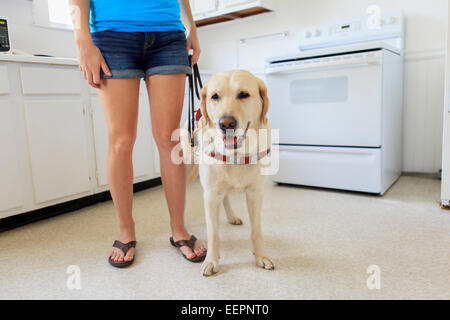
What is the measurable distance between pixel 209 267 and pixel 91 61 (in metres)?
0.80

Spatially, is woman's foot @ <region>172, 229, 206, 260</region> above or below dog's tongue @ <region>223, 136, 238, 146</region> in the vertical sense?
below

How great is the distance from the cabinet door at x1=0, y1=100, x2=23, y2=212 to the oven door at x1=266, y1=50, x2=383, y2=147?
153cm

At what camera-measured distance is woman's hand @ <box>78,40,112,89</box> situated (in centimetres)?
116

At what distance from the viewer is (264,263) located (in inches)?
49.0

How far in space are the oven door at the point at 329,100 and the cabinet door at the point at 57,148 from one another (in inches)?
48.5

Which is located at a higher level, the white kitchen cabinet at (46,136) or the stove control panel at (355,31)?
the stove control panel at (355,31)

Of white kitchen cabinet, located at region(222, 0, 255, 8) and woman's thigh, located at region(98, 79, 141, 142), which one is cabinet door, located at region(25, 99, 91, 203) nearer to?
woman's thigh, located at region(98, 79, 141, 142)

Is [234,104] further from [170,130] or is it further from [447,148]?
[447,148]

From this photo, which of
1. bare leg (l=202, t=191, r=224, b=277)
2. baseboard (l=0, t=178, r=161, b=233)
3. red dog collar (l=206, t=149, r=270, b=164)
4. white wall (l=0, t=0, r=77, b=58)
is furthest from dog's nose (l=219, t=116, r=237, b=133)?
white wall (l=0, t=0, r=77, b=58)

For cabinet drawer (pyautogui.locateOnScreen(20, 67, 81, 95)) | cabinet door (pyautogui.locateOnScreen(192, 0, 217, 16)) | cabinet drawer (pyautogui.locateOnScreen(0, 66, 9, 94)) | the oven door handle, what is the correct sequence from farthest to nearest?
cabinet door (pyautogui.locateOnScreen(192, 0, 217, 16)) → the oven door handle → cabinet drawer (pyautogui.locateOnScreen(20, 67, 81, 95)) → cabinet drawer (pyautogui.locateOnScreen(0, 66, 9, 94))

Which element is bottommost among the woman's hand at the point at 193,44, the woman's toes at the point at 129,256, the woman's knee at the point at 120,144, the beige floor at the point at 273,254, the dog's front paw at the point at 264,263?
the beige floor at the point at 273,254

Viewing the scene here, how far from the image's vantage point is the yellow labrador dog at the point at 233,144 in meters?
1.10

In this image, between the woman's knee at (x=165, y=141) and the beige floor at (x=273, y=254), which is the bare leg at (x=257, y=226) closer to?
the beige floor at (x=273, y=254)

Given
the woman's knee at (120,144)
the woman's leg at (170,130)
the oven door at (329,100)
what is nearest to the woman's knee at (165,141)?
the woman's leg at (170,130)
